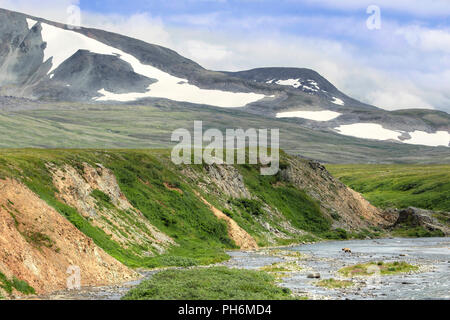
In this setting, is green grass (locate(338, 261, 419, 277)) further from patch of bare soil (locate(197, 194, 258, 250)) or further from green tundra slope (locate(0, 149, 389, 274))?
patch of bare soil (locate(197, 194, 258, 250))

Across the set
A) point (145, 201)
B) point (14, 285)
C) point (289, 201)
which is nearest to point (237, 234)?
point (145, 201)

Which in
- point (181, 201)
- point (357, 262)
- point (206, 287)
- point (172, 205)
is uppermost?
point (181, 201)

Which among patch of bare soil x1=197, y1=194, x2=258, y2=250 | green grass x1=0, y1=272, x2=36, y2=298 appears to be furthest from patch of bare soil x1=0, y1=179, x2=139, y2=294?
patch of bare soil x1=197, y1=194, x2=258, y2=250

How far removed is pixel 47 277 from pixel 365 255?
53.9 metres

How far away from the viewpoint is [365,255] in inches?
3664

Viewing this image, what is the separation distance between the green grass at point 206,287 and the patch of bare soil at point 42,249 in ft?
19.4

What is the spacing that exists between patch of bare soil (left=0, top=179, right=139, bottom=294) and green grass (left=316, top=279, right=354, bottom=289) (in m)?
18.2

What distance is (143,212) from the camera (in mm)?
92125

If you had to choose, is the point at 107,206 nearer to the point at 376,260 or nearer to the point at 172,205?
the point at 172,205

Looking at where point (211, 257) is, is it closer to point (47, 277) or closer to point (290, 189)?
point (47, 277)

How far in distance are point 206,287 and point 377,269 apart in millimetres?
27938

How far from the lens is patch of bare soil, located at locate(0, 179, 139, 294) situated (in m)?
51.0
